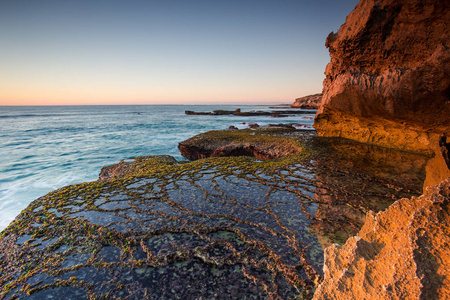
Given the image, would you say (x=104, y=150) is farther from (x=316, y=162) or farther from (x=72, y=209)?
(x=316, y=162)

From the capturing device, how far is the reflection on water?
9.43 feet

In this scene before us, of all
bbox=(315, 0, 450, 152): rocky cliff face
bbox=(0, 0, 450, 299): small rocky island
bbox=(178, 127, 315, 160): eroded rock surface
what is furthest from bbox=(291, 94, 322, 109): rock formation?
bbox=(0, 0, 450, 299): small rocky island

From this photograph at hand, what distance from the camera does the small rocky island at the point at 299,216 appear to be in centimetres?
201

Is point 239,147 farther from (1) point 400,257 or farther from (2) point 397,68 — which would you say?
(1) point 400,257

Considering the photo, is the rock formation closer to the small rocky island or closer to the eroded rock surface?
the eroded rock surface

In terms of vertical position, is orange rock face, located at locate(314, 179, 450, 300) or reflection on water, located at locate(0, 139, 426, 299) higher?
orange rock face, located at locate(314, 179, 450, 300)

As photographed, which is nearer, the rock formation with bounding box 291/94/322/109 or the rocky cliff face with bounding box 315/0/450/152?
the rocky cliff face with bounding box 315/0/450/152

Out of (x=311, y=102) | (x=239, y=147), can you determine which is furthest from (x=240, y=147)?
(x=311, y=102)

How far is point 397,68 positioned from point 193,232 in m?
9.16

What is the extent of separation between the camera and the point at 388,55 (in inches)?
305

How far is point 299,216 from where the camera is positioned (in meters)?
4.52

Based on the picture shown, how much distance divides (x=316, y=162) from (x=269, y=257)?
20.0ft

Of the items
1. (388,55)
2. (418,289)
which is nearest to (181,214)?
(418,289)

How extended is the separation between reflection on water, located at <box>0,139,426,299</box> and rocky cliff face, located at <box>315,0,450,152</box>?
240 centimetres
